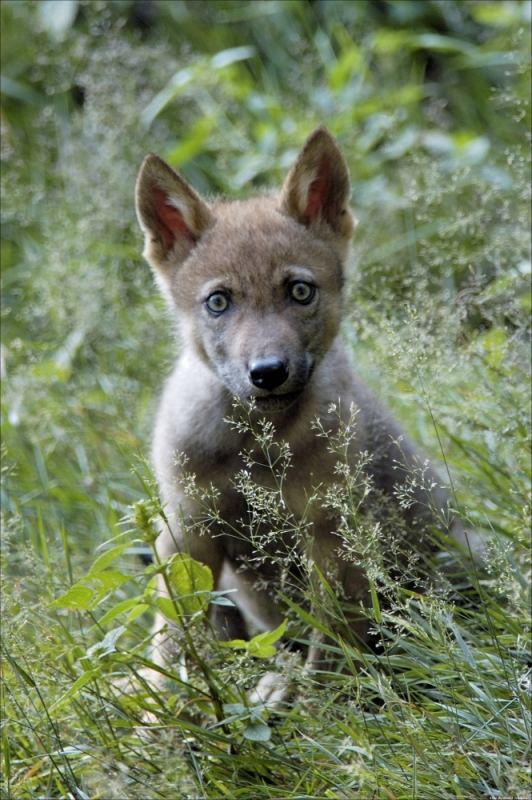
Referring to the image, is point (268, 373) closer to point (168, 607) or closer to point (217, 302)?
point (217, 302)

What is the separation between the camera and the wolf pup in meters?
3.59

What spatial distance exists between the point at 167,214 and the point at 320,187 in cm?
55

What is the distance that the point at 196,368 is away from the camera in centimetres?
404

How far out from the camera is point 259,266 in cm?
381

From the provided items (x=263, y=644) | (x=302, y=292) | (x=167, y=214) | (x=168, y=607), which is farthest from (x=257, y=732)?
(x=167, y=214)

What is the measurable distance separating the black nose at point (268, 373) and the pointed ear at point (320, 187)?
793 millimetres

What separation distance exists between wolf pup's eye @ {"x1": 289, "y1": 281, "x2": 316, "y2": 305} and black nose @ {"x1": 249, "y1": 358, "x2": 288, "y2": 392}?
1.25 ft

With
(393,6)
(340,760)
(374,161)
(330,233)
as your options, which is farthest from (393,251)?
(340,760)

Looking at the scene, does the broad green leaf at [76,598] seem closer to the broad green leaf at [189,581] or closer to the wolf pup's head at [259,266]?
the broad green leaf at [189,581]

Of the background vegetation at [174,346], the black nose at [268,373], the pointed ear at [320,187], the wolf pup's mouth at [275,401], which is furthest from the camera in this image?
the pointed ear at [320,187]

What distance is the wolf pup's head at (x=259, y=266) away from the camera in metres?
3.62


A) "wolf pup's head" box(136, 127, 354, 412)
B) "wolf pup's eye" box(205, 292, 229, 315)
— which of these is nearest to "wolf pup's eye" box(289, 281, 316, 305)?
"wolf pup's head" box(136, 127, 354, 412)

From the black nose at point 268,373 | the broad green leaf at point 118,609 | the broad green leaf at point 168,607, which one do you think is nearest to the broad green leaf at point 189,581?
the broad green leaf at point 168,607

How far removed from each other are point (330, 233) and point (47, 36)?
11.4ft
